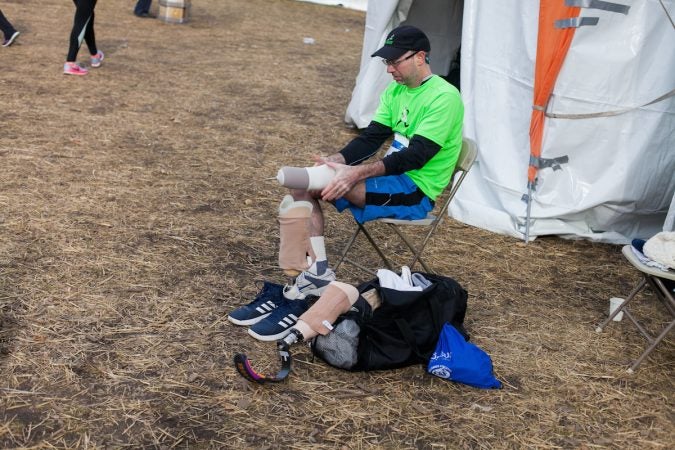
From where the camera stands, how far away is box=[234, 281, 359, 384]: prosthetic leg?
9.98ft

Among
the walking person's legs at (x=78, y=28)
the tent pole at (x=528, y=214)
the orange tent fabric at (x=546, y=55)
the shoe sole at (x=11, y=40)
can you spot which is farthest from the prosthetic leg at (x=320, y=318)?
the shoe sole at (x=11, y=40)

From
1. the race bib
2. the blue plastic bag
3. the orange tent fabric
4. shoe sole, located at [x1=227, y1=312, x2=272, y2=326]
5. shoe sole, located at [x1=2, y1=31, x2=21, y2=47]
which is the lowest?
shoe sole, located at [x1=2, y1=31, x2=21, y2=47]

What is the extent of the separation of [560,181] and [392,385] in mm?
2487

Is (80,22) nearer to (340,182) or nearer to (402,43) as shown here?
(402,43)

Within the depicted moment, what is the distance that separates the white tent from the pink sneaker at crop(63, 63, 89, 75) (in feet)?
13.8

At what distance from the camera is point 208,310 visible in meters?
3.47

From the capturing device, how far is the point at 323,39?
11.4m

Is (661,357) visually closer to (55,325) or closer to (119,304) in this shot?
(119,304)

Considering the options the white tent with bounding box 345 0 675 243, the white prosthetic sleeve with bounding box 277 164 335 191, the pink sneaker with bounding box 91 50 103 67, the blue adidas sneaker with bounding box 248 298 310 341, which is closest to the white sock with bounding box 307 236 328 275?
the blue adidas sneaker with bounding box 248 298 310 341

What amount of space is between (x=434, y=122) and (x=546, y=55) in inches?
61.9

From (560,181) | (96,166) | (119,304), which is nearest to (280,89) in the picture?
(96,166)

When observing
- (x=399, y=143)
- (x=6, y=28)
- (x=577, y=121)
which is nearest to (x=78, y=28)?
(x=6, y=28)

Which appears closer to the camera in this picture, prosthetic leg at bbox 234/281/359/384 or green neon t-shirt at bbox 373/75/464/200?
prosthetic leg at bbox 234/281/359/384

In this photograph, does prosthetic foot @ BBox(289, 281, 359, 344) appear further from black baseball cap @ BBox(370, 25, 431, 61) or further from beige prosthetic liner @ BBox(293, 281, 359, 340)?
black baseball cap @ BBox(370, 25, 431, 61)
